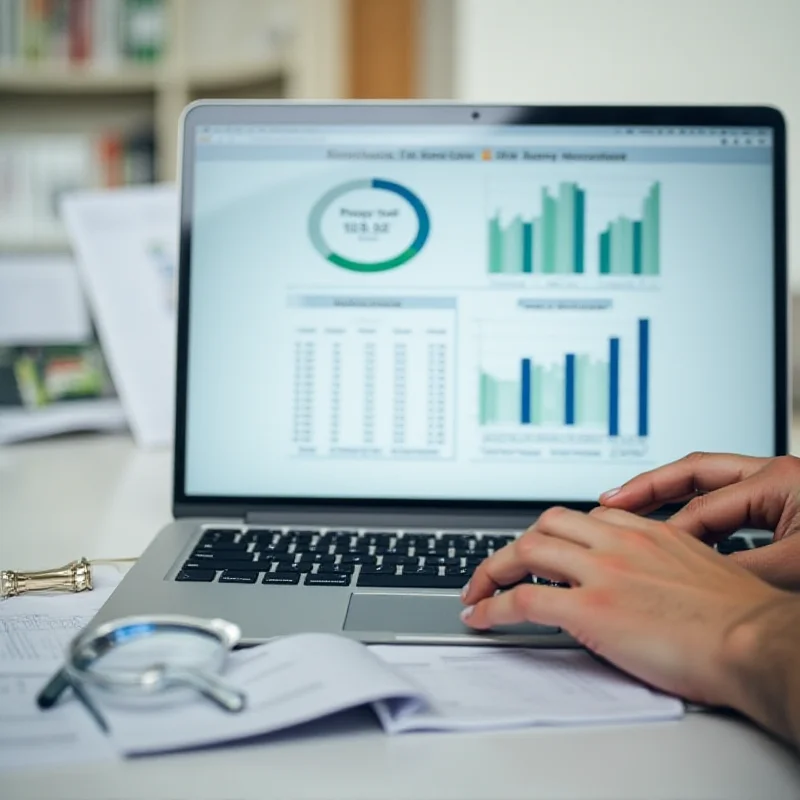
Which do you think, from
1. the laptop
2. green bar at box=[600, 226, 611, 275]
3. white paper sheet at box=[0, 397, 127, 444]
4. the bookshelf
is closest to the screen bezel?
the laptop

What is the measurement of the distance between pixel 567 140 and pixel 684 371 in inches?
9.2

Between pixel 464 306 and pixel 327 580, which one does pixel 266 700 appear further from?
pixel 464 306

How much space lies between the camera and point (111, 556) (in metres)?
0.78

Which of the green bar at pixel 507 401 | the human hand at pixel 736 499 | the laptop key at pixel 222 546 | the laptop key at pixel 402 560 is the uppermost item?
the green bar at pixel 507 401

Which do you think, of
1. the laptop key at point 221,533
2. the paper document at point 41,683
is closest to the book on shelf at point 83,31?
the laptop key at point 221,533

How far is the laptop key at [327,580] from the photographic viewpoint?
64cm

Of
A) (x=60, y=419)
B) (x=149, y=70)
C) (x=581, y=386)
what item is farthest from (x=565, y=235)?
(x=149, y=70)

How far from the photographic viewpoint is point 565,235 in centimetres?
84

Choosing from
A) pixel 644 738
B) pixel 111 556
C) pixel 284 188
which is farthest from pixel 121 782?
pixel 284 188

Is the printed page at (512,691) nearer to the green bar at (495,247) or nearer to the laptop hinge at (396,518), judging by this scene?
the laptop hinge at (396,518)

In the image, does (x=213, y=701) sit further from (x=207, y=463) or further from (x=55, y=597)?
(x=207, y=463)

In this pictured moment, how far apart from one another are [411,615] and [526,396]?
12.1 inches

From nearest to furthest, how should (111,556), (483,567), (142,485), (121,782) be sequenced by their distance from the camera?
(121,782) → (483,567) → (111,556) → (142,485)

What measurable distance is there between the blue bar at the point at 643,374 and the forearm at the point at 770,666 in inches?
15.0
